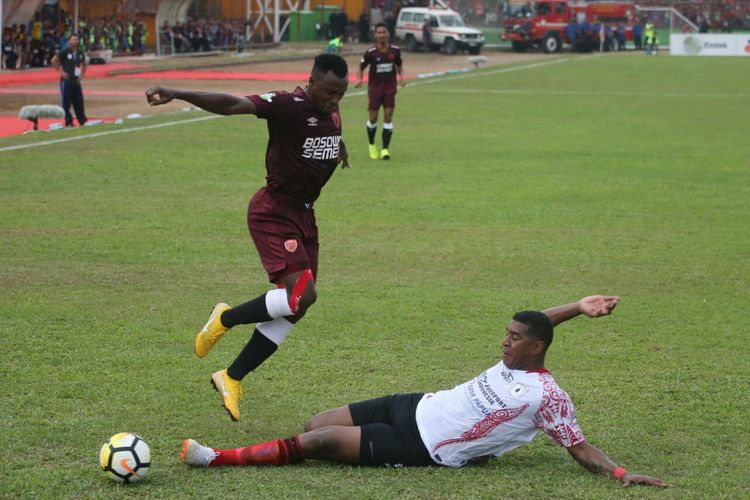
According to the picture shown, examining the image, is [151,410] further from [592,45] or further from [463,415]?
[592,45]

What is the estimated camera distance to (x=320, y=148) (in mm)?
7578

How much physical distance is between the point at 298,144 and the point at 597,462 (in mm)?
2803

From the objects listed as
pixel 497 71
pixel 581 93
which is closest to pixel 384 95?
pixel 581 93

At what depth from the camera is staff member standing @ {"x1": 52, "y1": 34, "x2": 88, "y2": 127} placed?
82.6 ft

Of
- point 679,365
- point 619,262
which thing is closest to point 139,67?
point 619,262

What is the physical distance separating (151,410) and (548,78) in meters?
38.4

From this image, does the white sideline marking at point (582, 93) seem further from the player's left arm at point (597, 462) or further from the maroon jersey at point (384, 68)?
the player's left arm at point (597, 462)

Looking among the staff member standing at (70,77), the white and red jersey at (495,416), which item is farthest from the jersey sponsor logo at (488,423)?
the staff member standing at (70,77)

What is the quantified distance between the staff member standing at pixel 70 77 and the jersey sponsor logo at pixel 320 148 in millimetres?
18801

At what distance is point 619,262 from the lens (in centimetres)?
1248

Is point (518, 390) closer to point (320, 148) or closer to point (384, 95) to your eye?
point (320, 148)

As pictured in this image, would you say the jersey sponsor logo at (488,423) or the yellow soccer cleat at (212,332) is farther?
the yellow soccer cleat at (212,332)

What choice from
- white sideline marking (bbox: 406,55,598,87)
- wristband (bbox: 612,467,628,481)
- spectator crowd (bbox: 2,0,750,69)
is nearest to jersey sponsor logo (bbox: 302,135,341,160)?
wristband (bbox: 612,467,628,481)

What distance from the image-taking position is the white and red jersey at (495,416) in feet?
20.4
